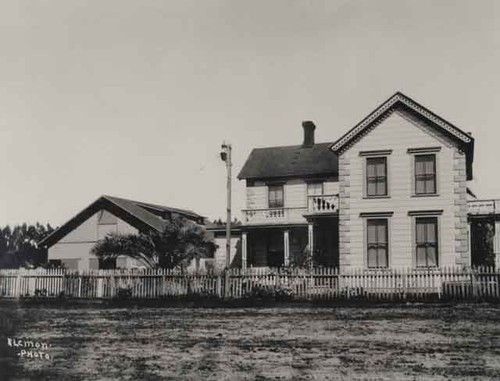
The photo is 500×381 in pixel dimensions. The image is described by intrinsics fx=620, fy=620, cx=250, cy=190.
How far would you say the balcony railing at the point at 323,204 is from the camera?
1099 inches

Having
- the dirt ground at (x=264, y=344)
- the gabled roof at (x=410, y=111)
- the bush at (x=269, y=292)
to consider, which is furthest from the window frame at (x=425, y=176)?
the dirt ground at (x=264, y=344)

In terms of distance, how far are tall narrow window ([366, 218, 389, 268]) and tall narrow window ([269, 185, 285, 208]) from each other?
26.0 ft

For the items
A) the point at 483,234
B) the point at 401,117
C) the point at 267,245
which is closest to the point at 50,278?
the point at 267,245

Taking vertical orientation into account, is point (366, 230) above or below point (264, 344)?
above

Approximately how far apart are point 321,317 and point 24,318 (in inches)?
332

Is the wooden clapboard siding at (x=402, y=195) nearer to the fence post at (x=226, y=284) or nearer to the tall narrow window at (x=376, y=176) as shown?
the tall narrow window at (x=376, y=176)

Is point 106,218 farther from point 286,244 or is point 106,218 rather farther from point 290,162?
point 286,244

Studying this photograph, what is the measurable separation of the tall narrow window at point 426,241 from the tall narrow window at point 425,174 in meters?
1.18

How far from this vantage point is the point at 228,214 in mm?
24047

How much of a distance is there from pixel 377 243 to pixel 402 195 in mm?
2208

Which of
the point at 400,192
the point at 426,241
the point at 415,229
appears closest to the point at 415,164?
the point at 400,192

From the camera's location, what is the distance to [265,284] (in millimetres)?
22609

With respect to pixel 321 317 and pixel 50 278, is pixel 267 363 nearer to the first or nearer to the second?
pixel 321 317

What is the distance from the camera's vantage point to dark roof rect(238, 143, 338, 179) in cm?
3241
